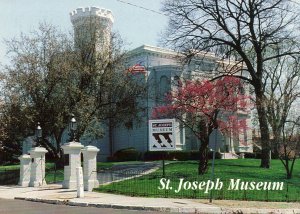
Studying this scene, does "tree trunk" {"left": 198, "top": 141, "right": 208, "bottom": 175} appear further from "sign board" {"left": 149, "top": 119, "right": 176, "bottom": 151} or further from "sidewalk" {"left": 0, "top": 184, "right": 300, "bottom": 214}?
Result: "sidewalk" {"left": 0, "top": 184, "right": 300, "bottom": 214}

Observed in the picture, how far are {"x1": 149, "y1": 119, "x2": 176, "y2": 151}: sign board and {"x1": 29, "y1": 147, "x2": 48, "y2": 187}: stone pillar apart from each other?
10.5 m

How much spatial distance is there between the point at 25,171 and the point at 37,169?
132 cm

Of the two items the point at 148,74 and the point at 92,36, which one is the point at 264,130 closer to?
the point at 92,36

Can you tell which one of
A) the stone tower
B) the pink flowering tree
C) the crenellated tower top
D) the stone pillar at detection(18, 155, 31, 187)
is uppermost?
the crenellated tower top

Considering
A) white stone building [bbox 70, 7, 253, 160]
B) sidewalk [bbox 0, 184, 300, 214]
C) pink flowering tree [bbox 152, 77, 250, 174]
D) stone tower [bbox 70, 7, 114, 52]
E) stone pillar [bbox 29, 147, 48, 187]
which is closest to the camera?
sidewalk [bbox 0, 184, 300, 214]

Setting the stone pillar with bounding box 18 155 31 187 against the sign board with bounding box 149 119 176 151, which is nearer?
the sign board with bounding box 149 119 176 151

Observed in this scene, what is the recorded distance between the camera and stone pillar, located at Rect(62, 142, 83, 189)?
22.1m

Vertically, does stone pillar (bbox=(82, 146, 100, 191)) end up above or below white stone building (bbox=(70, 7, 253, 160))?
below

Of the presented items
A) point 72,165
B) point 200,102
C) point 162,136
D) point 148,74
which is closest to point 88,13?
point 148,74

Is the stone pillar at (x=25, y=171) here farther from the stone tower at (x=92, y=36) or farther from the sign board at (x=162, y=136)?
the sign board at (x=162, y=136)

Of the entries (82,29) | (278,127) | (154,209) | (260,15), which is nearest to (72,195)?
(154,209)

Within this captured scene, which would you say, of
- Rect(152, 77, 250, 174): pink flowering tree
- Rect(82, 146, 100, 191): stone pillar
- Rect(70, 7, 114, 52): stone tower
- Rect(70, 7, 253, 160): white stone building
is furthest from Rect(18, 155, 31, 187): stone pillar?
Rect(70, 7, 253, 160): white stone building

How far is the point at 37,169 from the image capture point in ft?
84.0

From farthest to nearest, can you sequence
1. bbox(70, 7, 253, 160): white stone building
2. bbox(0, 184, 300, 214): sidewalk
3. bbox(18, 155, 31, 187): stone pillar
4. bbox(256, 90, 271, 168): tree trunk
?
bbox(70, 7, 253, 160): white stone building → bbox(256, 90, 271, 168): tree trunk → bbox(18, 155, 31, 187): stone pillar → bbox(0, 184, 300, 214): sidewalk
